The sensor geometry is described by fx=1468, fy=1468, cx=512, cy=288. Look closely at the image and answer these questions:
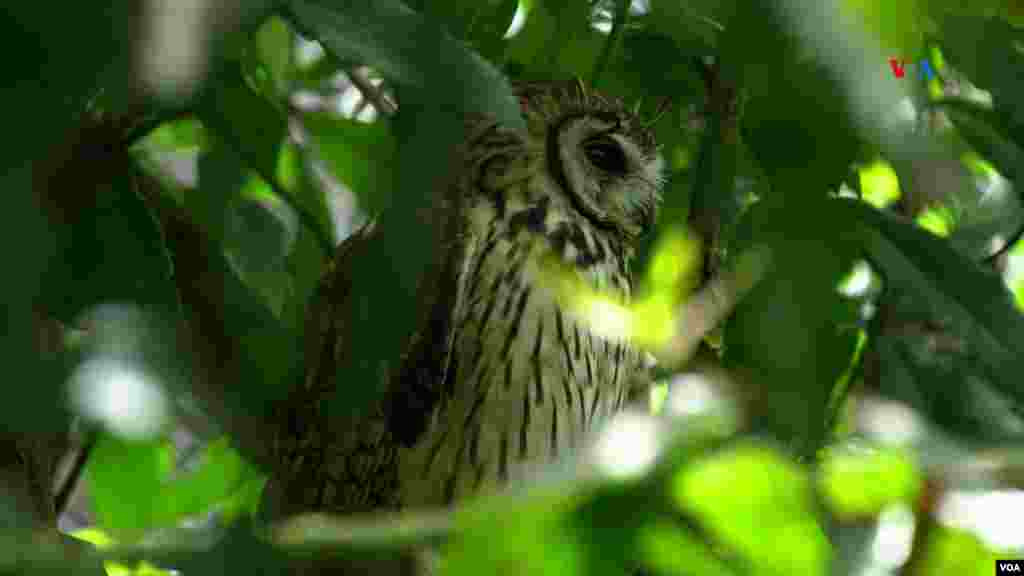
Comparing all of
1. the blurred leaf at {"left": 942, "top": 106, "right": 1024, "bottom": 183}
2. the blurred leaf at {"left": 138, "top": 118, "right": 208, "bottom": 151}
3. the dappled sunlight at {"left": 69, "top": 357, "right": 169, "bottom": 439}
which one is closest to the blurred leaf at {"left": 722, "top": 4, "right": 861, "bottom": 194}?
the blurred leaf at {"left": 942, "top": 106, "right": 1024, "bottom": 183}

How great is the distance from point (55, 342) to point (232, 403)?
0.14m

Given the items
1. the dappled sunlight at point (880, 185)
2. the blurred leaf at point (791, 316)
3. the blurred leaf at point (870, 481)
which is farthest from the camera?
the dappled sunlight at point (880, 185)

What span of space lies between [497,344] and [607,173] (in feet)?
0.98

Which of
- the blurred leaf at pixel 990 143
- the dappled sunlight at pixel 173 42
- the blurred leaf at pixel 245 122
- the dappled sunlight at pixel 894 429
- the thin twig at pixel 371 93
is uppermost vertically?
the dappled sunlight at pixel 173 42

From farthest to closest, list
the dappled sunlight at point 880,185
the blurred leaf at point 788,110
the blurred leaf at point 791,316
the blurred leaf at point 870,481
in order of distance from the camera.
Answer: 1. the dappled sunlight at point 880,185
2. the blurred leaf at point 791,316
3. the blurred leaf at point 788,110
4. the blurred leaf at point 870,481

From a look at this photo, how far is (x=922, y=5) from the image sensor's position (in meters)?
0.53

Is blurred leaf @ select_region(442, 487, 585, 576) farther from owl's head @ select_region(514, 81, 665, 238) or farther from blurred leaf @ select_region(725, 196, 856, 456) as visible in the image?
owl's head @ select_region(514, 81, 665, 238)

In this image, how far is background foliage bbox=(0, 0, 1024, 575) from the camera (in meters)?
0.46

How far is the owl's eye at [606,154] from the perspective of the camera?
1696mm

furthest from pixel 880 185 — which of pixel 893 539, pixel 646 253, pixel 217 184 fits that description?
pixel 893 539

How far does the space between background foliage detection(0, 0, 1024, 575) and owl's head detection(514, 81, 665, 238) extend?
35 millimetres

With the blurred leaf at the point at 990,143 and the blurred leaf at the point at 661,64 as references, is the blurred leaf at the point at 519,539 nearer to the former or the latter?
the blurred leaf at the point at 990,143

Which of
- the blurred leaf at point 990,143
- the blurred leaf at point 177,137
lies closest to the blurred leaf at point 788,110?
the blurred leaf at point 990,143

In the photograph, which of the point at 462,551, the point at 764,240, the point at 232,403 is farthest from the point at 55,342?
the point at 462,551
